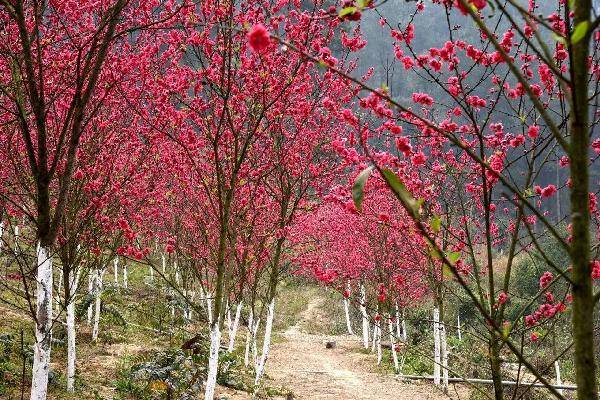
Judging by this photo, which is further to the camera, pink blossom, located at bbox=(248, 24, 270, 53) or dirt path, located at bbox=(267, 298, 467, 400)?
dirt path, located at bbox=(267, 298, 467, 400)

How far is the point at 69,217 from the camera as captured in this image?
6.88 m

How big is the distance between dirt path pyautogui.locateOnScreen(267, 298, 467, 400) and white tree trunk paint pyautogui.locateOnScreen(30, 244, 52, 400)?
27.9ft

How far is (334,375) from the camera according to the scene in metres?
14.8

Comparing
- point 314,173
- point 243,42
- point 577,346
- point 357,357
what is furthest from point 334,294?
point 577,346

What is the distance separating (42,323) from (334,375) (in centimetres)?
1234

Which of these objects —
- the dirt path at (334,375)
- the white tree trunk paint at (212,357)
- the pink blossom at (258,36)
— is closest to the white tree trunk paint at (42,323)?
the white tree trunk paint at (212,357)

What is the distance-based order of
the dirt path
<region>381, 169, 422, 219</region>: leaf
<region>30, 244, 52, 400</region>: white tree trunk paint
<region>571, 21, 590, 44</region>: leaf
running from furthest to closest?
the dirt path
<region>30, 244, 52, 400</region>: white tree trunk paint
<region>381, 169, 422, 219</region>: leaf
<region>571, 21, 590, 44</region>: leaf

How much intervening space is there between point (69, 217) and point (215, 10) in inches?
158

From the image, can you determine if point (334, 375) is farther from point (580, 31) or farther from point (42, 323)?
point (580, 31)

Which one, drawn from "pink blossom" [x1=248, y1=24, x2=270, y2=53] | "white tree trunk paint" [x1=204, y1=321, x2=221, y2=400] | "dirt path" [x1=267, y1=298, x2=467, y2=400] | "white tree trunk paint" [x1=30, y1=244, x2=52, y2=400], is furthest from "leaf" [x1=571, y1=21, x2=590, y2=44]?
"dirt path" [x1=267, y1=298, x2=467, y2=400]

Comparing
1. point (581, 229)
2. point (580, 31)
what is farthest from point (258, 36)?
point (581, 229)

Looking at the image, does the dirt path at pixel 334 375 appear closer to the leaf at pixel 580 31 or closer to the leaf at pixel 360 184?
the leaf at pixel 360 184

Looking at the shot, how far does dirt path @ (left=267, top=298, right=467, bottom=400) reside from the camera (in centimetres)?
1209

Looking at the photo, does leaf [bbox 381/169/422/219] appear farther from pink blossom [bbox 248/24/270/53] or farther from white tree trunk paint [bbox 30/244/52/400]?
white tree trunk paint [bbox 30/244/52/400]
